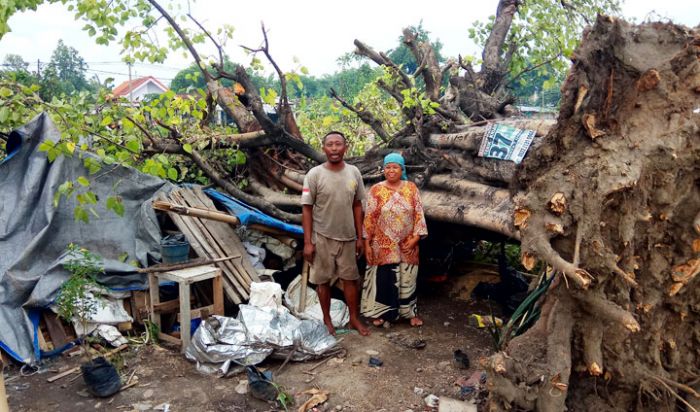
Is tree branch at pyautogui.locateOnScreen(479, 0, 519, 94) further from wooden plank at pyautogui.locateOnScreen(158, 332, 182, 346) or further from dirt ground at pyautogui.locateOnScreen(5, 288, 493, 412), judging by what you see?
wooden plank at pyautogui.locateOnScreen(158, 332, 182, 346)

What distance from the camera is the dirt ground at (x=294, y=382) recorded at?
3779 mm

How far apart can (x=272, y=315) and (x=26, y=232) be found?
7.86 feet

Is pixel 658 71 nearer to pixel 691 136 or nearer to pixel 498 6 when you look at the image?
pixel 691 136

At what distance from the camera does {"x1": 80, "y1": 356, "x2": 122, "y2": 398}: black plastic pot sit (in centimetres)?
380

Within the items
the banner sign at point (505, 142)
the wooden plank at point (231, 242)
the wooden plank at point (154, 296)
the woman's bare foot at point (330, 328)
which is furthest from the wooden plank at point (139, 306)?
the banner sign at point (505, 142)

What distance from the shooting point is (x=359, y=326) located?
505cm

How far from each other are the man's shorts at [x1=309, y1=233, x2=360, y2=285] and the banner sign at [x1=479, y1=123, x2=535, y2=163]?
1.58 meters

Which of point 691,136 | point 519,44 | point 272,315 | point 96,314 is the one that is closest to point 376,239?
point 272,315

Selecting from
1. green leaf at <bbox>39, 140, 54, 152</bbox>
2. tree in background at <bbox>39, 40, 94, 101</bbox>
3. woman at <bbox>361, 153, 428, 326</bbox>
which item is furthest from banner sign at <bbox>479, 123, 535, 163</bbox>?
tree in background at <bbox>39, 40, 94, 101</bbox>

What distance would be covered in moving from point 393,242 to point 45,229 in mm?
3184

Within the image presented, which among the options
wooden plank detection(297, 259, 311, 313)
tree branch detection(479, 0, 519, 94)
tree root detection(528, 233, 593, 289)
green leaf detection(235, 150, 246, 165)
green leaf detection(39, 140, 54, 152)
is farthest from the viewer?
tree branch detection(479, 0, 519, 94)

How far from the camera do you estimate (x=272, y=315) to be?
4656 mm

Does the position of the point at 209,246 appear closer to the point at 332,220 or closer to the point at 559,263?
the point at 332,220

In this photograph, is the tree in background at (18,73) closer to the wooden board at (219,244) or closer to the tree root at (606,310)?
the wooden board at (219,244)
